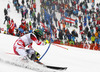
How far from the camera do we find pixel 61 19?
20.2m

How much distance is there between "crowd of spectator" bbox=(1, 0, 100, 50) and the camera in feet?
52.1

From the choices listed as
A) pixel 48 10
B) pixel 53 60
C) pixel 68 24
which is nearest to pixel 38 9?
pixel 48 10

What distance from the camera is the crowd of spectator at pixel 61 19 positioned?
625 inches

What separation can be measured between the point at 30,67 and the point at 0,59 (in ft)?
3.82

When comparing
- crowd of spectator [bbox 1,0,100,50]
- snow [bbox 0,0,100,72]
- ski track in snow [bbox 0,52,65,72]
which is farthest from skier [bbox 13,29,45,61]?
crowd of spectator [bbox 1,0,100,50]

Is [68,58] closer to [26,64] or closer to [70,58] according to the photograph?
[70,58]

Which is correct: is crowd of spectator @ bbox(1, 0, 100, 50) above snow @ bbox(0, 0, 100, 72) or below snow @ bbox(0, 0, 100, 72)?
above

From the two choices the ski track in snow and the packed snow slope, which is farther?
the packed snow slope

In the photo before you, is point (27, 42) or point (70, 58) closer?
point (27, 42)

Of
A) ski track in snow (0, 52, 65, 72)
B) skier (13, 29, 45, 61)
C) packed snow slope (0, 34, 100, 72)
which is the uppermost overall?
skier (13, 29, 45, 61)

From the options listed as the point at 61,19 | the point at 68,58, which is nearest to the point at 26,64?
the point at 68,58

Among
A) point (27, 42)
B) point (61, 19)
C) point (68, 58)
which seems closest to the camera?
point (27, 42)

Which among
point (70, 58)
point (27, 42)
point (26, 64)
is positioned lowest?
point (70, 58)

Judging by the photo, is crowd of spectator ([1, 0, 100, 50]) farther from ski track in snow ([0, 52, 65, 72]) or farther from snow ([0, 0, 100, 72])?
ski track in snow ([0, 52, 65, 72])
